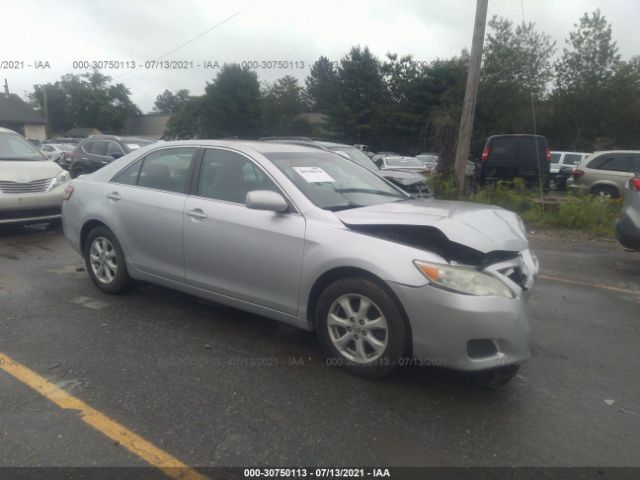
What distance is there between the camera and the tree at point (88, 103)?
63.8 meters

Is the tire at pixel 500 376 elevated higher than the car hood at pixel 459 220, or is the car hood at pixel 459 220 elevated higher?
the car hood at pixel 459 220

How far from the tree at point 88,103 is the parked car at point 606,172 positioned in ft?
203

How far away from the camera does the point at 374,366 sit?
3207 millimetres

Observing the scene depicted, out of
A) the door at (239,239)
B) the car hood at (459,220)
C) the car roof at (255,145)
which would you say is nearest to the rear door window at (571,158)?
the car hood at (459,220)

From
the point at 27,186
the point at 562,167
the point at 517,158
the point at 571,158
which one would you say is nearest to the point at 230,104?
the point at 571,158

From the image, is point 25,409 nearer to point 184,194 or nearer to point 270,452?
point 270,452

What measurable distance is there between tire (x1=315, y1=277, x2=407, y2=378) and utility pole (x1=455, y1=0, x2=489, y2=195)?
816 cm

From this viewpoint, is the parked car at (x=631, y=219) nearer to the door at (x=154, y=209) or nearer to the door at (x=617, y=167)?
the door at (x=154, y=209)

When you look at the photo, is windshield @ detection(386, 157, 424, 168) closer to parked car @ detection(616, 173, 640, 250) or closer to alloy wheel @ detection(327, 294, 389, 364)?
parked car @ detection(616, 173, 640, 250)

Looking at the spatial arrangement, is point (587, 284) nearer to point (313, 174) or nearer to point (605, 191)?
point (313, 174)

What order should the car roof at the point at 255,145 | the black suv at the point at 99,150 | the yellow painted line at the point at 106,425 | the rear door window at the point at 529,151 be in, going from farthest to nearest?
1. the black suv at the point at 99,150
2. the rear door window at the point at 529,151
3. the car roof at the point at 255,145
4. the yellow painted line at the point at 106,425

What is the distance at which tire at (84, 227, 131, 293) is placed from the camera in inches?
187

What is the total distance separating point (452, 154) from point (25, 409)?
36.6 ft

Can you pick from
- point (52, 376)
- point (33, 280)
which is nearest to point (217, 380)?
point (52, 376)
